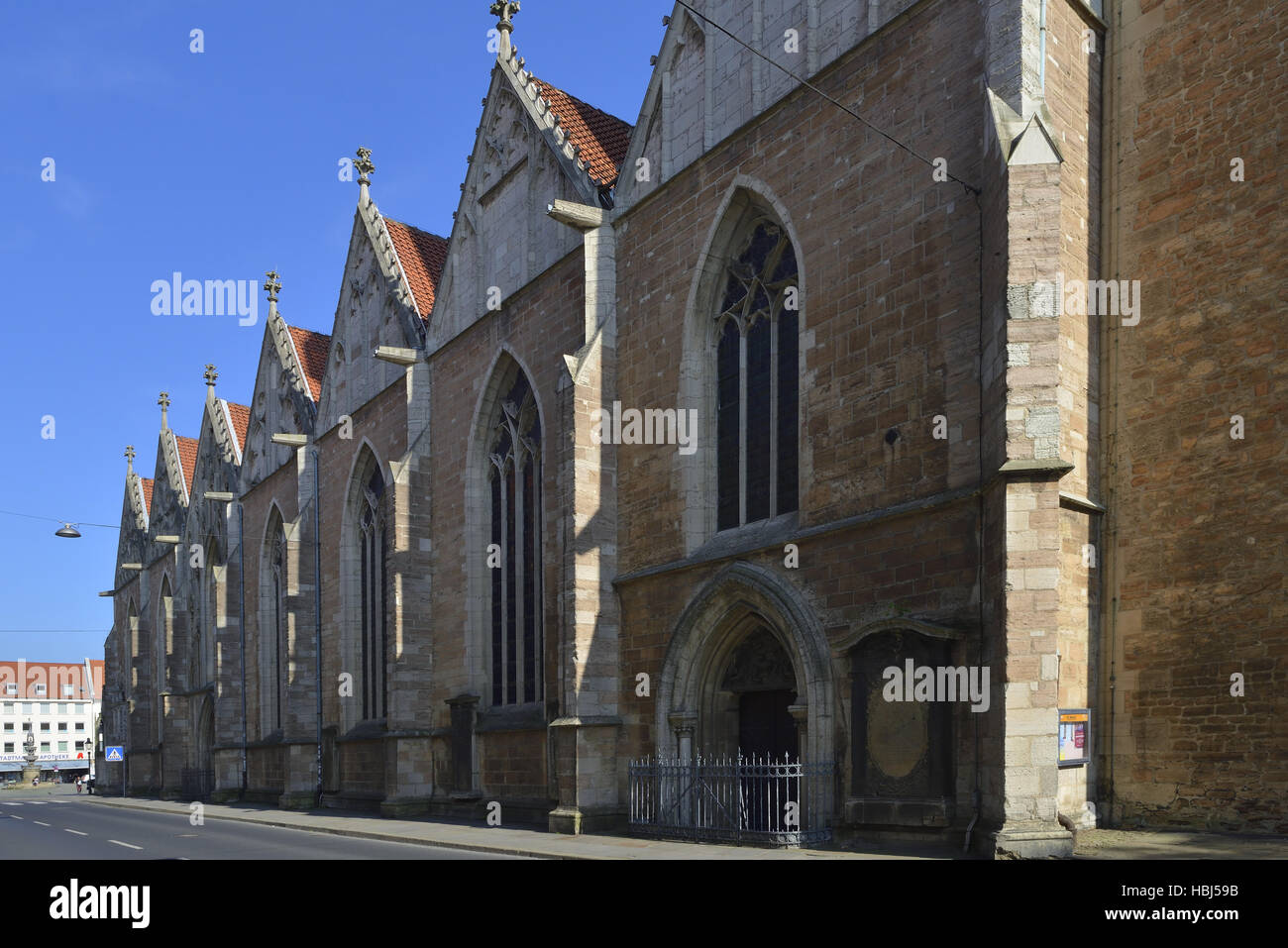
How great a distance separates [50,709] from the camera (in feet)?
410

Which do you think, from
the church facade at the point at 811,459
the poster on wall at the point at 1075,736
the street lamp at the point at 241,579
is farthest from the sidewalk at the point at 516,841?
the street lamp at the point at 241,579

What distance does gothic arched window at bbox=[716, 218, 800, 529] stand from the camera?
51.9 feet

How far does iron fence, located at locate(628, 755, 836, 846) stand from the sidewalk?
26cm

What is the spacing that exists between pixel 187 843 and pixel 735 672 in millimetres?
9113

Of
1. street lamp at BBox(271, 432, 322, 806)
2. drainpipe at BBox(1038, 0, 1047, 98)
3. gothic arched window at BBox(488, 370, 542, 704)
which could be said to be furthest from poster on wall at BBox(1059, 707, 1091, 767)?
street lamp at BBox(271, 432, 322, 806)

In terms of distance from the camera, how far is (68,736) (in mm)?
126438

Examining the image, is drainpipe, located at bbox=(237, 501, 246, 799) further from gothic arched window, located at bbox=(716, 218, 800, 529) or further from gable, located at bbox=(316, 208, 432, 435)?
gothic arched window, located at bbox=(716, 218, 800, 529)

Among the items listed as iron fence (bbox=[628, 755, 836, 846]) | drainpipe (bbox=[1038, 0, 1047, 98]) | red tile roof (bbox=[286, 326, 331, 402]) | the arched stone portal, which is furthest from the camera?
red tile roof (bbox=[286, 326, 331, 402])

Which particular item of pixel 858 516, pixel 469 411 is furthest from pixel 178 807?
pixel 858 516

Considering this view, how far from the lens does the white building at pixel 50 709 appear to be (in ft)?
389

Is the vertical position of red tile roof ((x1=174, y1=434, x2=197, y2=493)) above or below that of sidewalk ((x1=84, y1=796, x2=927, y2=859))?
above
